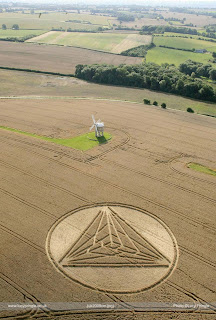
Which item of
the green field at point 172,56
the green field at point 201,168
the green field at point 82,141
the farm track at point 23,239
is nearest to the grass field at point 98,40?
the green field at point 172,56

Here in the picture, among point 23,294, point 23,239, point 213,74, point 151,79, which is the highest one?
point 213,74

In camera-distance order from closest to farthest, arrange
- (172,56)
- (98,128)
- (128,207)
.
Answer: (128,207) → (98,128) → (172,56)

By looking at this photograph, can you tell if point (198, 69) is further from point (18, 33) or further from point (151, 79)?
point (18, 33)

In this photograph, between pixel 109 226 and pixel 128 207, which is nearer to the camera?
pixel 109 226

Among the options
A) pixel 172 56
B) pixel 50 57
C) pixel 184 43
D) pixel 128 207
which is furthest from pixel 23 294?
pixel 184 43

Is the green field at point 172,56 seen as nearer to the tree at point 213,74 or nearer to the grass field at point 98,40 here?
the grass field at point 98,40

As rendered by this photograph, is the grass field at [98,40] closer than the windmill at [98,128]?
No

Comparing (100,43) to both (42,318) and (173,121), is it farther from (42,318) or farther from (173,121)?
(42,318)
